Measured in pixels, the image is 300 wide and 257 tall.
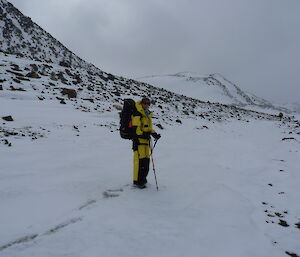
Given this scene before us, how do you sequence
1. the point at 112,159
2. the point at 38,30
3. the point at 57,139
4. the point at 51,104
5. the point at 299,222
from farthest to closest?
the point at 38,30 → the point at 51,104 → the point at 57,139 → the point at 112,159 → the point at 299,222

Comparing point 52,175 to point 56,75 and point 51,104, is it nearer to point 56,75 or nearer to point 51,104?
point 51,104

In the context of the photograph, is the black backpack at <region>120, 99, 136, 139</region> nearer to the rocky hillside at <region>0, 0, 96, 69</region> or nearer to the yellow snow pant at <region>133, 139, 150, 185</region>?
the yellow snow pant at <region>133, 139, 150, 185</region>

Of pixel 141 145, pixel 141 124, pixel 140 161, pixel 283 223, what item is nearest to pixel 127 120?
pixel 141 124

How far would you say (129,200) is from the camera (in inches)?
249

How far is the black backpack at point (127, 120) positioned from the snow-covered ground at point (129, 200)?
4.69 feet

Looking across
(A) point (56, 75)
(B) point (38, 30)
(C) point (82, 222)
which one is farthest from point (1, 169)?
(B) point (38, 30)

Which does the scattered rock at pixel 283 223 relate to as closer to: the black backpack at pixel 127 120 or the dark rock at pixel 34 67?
A: the black backpack at pixel 127 120

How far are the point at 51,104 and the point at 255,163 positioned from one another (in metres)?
11.3

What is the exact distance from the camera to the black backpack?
719 cm

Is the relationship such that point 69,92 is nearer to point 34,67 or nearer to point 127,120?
point 34,67

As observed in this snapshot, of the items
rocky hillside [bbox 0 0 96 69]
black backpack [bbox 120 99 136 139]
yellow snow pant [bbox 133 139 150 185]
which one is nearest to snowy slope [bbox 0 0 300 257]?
yellow snow pant [bbox 133 139 150 185]

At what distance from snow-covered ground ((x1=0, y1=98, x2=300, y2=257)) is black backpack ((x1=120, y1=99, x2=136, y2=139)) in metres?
1.43

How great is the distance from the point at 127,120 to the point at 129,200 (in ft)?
7.01

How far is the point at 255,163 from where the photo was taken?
11.2 metres
